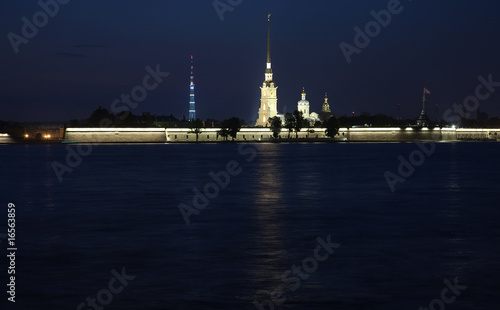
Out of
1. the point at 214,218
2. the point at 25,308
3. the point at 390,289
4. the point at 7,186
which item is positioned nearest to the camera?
the point at 25,308

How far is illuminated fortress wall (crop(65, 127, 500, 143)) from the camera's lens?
471 ft

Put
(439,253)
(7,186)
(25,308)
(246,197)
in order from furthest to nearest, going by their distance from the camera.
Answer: (7,186), (246,197), (439,253), (25,308)

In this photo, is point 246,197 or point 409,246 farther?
point 246,197

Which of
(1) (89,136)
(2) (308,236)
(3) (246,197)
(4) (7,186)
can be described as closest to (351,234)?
(2) (308,236)

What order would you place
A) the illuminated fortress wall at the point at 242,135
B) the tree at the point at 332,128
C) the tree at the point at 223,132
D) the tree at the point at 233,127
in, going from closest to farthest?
the illuminated fortress wall at the point at 242,135
the tree at the point at 233,127
the tree at the point at 223,132
the tree at the point at 332,128

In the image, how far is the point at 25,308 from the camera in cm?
1070

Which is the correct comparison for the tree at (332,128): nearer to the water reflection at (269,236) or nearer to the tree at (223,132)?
the tree at (223,132)

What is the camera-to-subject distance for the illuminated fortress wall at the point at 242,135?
143500 mm

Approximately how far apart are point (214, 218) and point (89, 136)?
124959mm

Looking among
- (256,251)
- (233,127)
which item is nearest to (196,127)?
(233,127)

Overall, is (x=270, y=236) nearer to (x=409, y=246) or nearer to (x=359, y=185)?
(x=409, y=246)

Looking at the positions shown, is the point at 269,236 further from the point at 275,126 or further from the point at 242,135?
the point at 275,126

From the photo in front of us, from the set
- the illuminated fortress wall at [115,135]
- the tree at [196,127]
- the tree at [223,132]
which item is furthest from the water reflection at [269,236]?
the tree at [196,127]

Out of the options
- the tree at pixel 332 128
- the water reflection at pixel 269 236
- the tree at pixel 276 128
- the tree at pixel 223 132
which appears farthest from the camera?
the tree at pixel 332 128
